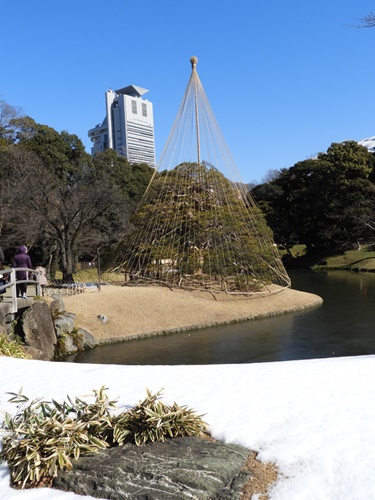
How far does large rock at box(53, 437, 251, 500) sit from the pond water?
652 cm

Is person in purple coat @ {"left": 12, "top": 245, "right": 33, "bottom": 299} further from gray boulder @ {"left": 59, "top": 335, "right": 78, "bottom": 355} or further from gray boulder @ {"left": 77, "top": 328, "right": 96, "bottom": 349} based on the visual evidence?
gray boulder @ {"left": 77, "top": 328, "right": 96, "bottom": 349}

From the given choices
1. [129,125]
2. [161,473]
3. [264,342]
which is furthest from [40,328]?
[129,125]

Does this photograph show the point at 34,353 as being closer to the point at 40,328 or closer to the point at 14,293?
the point at 40,328

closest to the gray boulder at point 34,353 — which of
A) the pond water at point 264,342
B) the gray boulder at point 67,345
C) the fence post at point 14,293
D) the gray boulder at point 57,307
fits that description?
the fence post at point 14,293

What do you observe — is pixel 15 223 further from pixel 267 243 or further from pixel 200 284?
pixel 267 243


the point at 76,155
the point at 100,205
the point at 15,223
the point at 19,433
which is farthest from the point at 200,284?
the point at 76,155

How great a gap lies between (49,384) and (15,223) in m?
18.2

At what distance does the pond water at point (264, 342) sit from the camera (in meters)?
10.3

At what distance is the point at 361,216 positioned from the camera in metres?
31.3

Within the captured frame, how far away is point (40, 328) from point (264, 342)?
5.54 metres

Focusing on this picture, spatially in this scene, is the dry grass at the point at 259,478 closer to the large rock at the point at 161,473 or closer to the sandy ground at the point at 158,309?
the large rock at the point at 161,473

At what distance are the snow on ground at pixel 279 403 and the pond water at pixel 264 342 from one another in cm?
423

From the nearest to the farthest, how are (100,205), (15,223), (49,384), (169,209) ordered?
(49,384)
(169,209)
(100,205)
(15,223)

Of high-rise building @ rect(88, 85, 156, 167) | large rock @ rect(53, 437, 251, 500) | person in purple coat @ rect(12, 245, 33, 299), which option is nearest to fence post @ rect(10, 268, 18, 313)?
person in purple coat @ rect(12, 245, 33, 299)
